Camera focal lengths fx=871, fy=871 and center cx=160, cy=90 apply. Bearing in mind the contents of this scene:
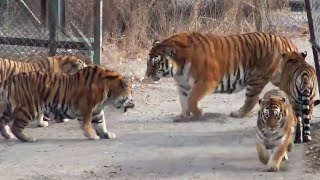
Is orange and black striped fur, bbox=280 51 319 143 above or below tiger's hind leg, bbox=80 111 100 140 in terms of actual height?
above

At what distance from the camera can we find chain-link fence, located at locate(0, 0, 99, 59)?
1127 centimetres

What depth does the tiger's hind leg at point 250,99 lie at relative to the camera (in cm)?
980

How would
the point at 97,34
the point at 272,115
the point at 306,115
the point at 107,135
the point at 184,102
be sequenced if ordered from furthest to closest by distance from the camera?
the point at 97,34 < the point at 184,102 < the point at 107,135 < the point at 306,115 < the point at 272,115

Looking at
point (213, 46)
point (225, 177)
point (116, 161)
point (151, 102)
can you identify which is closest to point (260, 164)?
point (225, 177)

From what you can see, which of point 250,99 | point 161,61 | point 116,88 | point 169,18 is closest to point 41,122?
point 116,88

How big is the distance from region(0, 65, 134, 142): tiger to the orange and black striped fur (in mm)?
1619

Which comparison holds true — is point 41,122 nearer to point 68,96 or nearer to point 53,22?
point 68,96

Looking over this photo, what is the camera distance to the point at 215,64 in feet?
31.9

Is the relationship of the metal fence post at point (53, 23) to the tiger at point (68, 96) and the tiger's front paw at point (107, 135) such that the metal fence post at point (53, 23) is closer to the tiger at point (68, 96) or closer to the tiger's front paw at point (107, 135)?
the tiger at point (68, 96)

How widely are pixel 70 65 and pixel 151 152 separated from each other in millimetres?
2137

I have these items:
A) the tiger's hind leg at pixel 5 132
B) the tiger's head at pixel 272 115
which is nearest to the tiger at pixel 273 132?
the tiger's head at pixel 272 115

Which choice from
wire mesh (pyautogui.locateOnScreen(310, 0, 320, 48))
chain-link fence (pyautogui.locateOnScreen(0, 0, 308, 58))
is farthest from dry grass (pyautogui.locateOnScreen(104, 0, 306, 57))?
wire mesh (pyautogui.locateOnScreen(310, 0, 320, 48))

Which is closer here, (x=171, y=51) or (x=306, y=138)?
(x=306, y=138)

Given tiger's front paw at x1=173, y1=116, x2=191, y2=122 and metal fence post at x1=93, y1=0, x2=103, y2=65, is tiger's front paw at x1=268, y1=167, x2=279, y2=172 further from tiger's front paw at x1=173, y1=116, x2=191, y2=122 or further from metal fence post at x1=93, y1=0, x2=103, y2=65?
metal fence post at x1=93, y1=0, x2=103, y2=65
